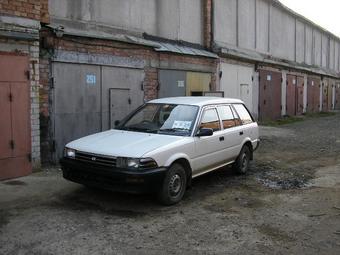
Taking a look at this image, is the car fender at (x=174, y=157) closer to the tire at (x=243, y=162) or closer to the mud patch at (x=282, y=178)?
the mud patch at (x=282, y=178)

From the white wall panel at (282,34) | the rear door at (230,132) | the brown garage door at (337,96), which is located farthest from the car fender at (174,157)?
the brown garage door at (337,96)

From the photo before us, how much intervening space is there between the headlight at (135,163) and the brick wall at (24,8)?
12.3 ft

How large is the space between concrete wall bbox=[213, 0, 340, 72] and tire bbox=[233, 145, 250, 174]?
801 cm

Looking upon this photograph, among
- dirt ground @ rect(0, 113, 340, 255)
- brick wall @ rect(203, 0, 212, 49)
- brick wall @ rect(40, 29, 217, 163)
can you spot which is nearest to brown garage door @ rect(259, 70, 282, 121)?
brick wall @ rect(203, 0, 212, 49)

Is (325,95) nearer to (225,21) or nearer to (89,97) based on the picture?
(225,21)

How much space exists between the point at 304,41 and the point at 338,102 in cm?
1186

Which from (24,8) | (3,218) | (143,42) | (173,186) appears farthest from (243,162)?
(24,8)

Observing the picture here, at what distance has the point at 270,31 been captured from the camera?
2194 centimetres

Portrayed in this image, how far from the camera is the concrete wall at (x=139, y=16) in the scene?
32.3ft

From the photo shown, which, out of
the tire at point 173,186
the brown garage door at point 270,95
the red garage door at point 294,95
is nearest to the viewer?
the tire at point 173,186

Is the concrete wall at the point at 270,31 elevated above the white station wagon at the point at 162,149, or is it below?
above

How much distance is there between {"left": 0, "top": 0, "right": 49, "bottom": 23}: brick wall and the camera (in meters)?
7.78

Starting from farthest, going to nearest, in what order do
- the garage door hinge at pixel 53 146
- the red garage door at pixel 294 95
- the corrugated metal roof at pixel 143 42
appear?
the red garage door at pixel 294 95 → the corrugated metal roof at pixel 143 42 → the garage door hinge at pixel 53 146

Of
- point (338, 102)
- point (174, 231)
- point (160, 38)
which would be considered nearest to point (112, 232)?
point (174, 231)
